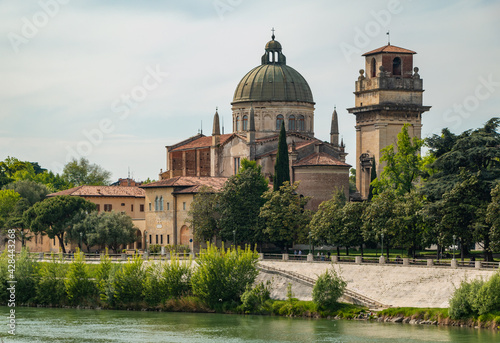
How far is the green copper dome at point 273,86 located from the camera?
328 ft

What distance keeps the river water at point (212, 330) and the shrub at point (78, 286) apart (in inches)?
165

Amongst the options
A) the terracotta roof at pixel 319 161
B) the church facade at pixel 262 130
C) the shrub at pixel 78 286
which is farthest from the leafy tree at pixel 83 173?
the shrub at pixel 78 286

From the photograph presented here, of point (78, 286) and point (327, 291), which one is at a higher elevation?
point (78, 286)

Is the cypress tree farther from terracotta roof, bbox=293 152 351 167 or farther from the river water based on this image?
the river water

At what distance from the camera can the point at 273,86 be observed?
100250 mm

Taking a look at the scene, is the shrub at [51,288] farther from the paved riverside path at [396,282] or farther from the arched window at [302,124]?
the arched window at [302,124]

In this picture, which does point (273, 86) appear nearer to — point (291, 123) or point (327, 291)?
point (291, 123)

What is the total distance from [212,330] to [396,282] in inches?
461

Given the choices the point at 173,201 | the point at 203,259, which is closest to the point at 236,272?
the point at 203,259

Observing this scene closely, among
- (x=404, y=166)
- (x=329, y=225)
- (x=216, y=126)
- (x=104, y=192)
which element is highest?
(x=216, y=126)

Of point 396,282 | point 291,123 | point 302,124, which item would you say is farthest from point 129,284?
point 302,124

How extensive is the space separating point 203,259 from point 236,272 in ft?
7.12

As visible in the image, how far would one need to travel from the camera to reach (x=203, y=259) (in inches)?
2552

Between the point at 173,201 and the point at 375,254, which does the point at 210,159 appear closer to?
the point at 173,201
